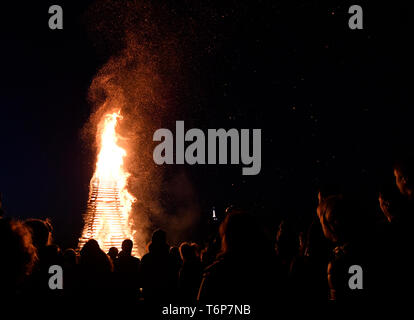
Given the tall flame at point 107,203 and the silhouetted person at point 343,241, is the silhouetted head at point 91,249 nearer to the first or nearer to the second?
the silhouetted person at point 343,241

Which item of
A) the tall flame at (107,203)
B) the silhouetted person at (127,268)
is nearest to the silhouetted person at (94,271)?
the silhouetted person at (127,268)

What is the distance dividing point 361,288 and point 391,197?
1.41 meters

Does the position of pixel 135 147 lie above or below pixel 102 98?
below

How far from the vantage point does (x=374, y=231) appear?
10.1ft

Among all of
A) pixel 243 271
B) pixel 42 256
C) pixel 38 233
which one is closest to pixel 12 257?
pixel 243 271

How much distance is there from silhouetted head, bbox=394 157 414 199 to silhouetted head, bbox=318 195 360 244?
49 cm

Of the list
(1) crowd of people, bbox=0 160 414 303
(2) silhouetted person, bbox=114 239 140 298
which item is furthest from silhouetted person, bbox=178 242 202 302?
(2) silhouetted person, bbox=114 239 140 298

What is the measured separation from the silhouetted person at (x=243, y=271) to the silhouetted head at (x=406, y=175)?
1.40 metres

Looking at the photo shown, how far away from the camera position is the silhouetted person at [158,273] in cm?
556

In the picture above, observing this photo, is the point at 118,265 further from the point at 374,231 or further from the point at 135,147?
the point at 135,147

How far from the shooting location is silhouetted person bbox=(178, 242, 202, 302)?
5086 millimetres

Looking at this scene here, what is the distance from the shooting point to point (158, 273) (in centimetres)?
565

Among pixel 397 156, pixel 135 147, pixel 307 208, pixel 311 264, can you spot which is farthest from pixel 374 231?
pixel 307 208

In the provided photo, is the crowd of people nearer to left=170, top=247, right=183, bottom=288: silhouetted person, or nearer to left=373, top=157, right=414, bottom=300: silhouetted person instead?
Result: left=373, top=157, right=414, bottom=300: silhouetted person
